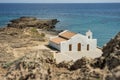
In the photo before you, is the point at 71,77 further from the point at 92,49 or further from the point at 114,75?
the point at 92,49

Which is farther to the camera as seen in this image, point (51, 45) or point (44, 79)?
point (51, 45)

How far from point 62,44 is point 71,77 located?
84.4 ft

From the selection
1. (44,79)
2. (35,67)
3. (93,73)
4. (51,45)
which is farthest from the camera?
(51,45)

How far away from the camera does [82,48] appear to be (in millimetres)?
36188

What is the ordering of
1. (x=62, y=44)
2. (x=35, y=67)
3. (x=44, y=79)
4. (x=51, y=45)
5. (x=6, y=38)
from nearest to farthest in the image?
1. (x=44, y=79)
2. (x=35, y=67)
3. (x=62, y=44)
4. (x=51, y=45)
5. (x=6, y=38)

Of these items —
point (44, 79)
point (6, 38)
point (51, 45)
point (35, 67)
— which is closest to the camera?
point (44, 79)

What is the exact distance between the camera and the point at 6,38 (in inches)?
1879

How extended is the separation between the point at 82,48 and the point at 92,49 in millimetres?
1332

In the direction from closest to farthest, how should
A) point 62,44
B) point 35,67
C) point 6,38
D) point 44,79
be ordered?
point 44,79 → point 35,67 → point 62,44 → point 6,38

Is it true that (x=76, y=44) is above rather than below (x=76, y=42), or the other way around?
below

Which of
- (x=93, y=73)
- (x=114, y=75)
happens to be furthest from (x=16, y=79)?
(x=114, y=75)

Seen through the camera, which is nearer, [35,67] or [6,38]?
[35,67]

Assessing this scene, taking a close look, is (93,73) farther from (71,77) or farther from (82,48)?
(82,48)

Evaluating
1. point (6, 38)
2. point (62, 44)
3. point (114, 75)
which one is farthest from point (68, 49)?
point (114, 75)
